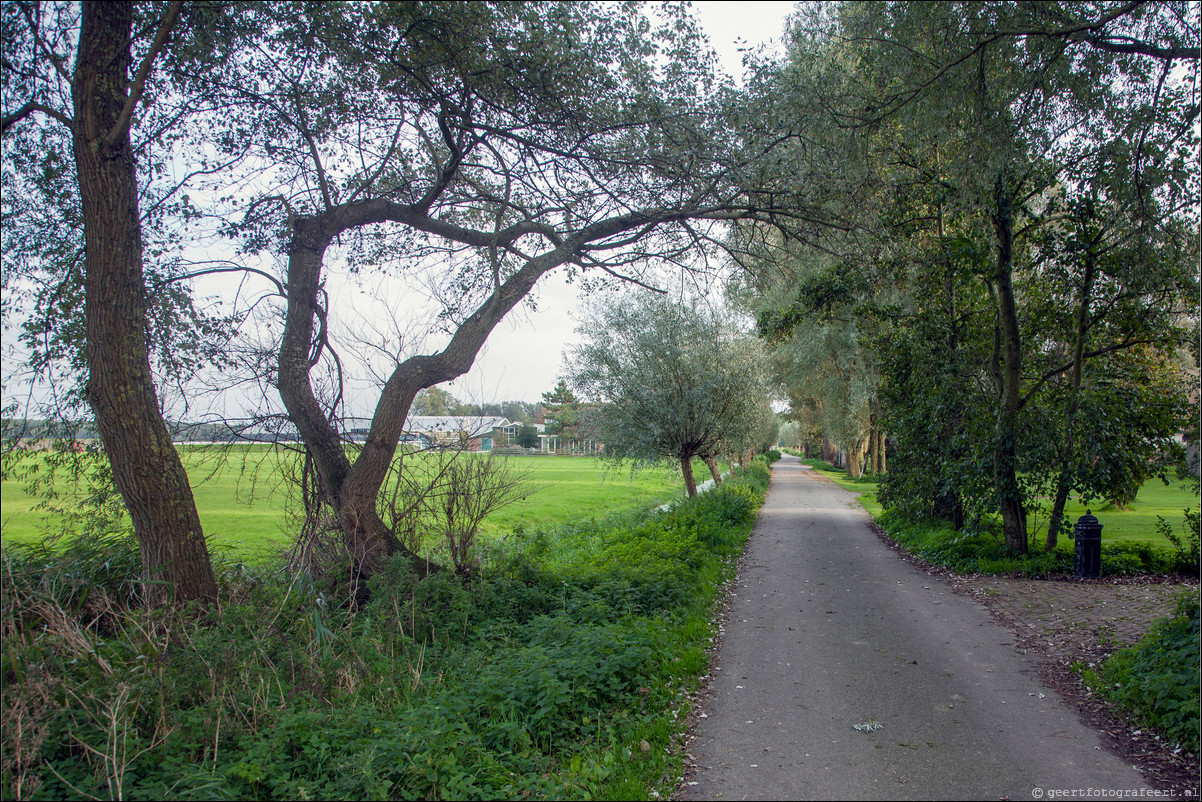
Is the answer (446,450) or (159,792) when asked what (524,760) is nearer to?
(159,792)

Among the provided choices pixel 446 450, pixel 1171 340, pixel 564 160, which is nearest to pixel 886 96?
pixel 564 160

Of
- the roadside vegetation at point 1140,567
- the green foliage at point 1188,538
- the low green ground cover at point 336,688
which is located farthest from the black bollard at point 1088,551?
the low green ground cover at point 336,688

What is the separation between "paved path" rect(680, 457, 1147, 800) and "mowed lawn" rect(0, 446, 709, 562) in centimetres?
378

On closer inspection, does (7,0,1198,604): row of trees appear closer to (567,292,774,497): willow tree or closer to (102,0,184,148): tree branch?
(102,0,184,148): tree branch

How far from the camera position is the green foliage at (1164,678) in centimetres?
456

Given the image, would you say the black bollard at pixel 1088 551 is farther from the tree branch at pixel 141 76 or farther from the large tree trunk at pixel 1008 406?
the tree branch at pixel 141 76

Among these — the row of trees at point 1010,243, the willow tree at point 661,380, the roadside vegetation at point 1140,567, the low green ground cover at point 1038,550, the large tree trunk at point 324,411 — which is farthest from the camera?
the willow tree at point 661,380

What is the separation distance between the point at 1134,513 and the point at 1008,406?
35.2 ft

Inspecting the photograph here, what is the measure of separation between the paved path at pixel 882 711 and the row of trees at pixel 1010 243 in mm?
3486

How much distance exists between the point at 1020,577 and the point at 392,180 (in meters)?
11.3

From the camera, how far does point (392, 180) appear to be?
9.73 metres

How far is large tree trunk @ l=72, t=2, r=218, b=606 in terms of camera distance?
6406 mm

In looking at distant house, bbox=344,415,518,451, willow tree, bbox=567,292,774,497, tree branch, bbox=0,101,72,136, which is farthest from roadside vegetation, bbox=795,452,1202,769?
tree branch, bbox=0,101,72,136

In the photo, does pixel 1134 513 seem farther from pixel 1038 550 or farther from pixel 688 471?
pixel 688 471
